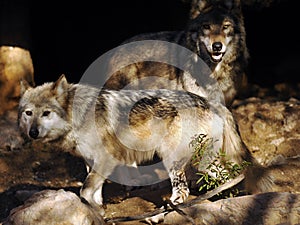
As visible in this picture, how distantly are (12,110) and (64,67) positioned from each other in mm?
2450

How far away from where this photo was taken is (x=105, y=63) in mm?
7652

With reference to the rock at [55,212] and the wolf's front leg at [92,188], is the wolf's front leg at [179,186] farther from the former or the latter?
the rock at [55,212]

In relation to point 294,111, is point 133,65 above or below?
above

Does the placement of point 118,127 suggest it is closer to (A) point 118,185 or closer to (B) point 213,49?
(A) point 118,185

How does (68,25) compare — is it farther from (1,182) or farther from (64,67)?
(1,182)

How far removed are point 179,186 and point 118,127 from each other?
0.90 meters

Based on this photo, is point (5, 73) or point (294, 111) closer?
point (294, 111)

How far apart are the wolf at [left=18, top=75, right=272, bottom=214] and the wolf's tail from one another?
0.04ft

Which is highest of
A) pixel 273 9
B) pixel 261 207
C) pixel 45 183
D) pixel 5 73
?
pixel 273 9

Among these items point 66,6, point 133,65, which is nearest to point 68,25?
point 66,6

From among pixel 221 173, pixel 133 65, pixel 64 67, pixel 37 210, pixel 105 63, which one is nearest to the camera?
pixel 37 210

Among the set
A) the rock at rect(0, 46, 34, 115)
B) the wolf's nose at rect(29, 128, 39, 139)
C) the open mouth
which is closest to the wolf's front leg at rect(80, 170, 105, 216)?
the wolf's nose at rect(29, 128, 39, 139)

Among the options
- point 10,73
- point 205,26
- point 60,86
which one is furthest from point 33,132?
point 10,73

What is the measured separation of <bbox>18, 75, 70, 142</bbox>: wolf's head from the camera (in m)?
4.86
